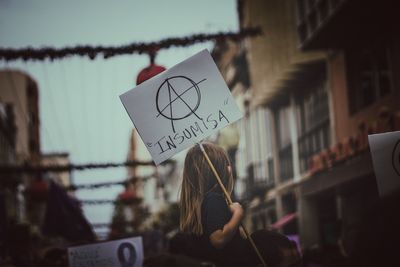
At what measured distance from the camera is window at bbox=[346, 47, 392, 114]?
20.1 meters

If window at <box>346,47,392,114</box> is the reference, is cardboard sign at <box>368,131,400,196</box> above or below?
below

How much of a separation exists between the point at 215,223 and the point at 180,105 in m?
1.23

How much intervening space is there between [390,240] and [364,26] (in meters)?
17.2

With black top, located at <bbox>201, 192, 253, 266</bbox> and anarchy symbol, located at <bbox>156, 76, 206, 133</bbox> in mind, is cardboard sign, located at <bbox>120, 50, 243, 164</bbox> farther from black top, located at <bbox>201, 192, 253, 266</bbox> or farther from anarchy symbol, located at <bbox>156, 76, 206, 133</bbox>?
black top, located at <bbox>201, 192, 253, 266</bbox>

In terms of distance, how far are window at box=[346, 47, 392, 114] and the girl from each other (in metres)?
13.9

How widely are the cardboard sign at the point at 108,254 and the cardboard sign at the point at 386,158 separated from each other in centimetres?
478

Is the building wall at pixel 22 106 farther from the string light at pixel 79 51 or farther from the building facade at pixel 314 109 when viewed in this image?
the string light at pixel 79 51

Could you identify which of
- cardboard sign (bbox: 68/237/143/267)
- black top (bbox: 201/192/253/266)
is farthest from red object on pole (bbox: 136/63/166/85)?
black top (bbox: 201/192/253/266)

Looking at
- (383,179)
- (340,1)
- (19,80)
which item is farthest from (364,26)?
(19,80)

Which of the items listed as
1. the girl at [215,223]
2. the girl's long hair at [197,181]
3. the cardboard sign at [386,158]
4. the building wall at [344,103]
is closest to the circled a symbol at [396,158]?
the cardboard sign at [386,158]

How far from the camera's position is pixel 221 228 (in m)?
5.93

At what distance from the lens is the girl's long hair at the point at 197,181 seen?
239 inches

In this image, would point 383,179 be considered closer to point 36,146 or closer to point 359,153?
point 359,153

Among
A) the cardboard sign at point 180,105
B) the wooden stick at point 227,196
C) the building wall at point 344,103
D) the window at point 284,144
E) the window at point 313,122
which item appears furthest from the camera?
the window at point 284,144
